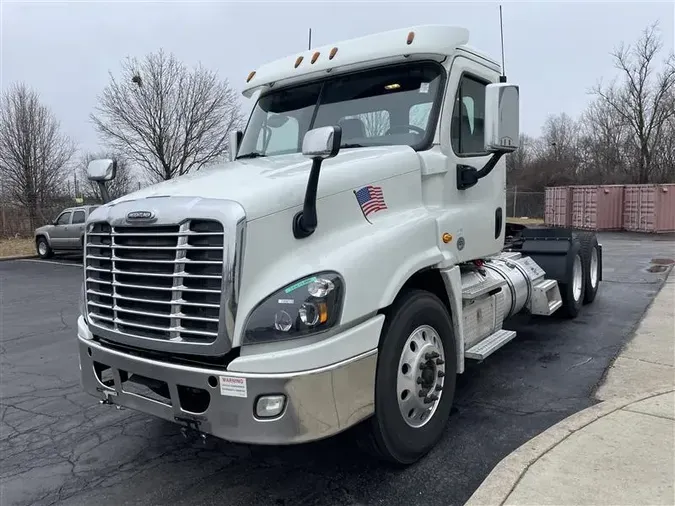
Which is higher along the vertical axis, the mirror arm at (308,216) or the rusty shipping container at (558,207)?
the mirror arm at (308,216)

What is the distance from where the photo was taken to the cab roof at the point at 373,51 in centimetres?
411

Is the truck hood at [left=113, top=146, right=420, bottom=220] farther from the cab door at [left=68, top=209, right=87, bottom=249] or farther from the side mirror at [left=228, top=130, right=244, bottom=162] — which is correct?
→ the cab door at [left=68, top=209, right=87, bottom=249]

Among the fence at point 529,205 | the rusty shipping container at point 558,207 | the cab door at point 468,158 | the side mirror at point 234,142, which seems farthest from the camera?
the fence at point 529,205

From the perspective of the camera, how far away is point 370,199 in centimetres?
351

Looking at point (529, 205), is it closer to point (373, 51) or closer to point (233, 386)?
point (373, 51)

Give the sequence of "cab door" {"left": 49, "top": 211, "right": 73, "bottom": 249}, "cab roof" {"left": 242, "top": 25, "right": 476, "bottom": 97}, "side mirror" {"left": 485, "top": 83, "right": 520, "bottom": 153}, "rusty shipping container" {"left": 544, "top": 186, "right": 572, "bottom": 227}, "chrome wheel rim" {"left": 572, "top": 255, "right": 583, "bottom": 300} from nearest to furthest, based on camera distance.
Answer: "side mirror" {"left": 485, "top": 83, "right": 520, "bottom": 153} < "cab roof" {"left": 242, "top": 25, "right": 476, "bottom": 97} < "chrome wheel rim" {"left": 572, "top": 255, "right": 583, "bottom": 300} < "cab door" {"left": 49, "top": 211, "right": 73, "bottom": 249} < "rusty shipping container" {"left": 544, "top": 186, "right": 572, "bottom": 227}

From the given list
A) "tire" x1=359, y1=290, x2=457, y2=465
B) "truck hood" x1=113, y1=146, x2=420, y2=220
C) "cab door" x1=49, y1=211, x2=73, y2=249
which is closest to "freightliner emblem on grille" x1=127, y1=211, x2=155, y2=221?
"truck hood" x1=113, y1=146, x2=420, y2=220

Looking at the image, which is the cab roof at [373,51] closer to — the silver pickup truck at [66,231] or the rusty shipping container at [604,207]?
the silver pickup truck at [66,231]

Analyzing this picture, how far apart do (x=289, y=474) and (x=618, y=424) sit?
2331 millimetres

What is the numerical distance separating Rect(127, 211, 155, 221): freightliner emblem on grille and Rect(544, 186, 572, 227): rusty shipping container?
101 feet

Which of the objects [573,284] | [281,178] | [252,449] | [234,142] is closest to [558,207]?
[573,284]

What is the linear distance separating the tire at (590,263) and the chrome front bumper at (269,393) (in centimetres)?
636

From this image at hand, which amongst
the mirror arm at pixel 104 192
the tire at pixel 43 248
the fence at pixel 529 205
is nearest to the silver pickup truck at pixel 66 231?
the tire at pixel 43 248

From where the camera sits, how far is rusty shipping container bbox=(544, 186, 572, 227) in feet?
103
